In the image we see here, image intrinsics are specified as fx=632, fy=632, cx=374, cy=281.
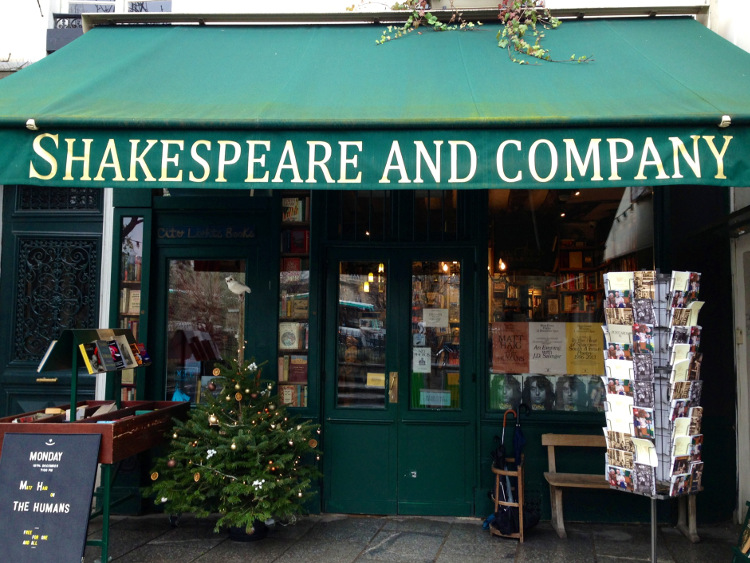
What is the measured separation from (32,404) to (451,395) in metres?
4.34

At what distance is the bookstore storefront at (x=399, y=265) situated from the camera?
17.2 feet

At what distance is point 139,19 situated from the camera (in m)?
6.38

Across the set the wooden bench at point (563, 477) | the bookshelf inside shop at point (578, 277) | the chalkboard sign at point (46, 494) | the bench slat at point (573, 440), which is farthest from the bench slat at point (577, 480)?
the chalkboard sign at point (46, 494)

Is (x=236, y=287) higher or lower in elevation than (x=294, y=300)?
higher

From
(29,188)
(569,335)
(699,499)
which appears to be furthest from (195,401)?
(699,499)

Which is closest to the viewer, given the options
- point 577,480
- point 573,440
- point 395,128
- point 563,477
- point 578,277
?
point 395,128

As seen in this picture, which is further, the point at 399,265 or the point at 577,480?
the point at 399,265

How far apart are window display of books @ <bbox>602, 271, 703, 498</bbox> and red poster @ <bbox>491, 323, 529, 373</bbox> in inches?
69.2

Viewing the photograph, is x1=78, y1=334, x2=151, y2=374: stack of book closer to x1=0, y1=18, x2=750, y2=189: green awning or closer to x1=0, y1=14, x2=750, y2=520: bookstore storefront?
x1=0, y1=14, x2=750, y2=520: bookstore storefront

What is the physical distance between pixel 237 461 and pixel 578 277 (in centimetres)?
367

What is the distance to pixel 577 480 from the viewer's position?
562cm

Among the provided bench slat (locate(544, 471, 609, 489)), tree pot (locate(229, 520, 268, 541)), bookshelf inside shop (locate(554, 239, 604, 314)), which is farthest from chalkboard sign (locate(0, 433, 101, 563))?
bookshelf inside shop (locate(554, 239, 604, 314))

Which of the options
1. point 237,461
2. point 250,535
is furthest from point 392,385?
point 250,535

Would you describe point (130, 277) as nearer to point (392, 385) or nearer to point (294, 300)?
point (294, 300)
